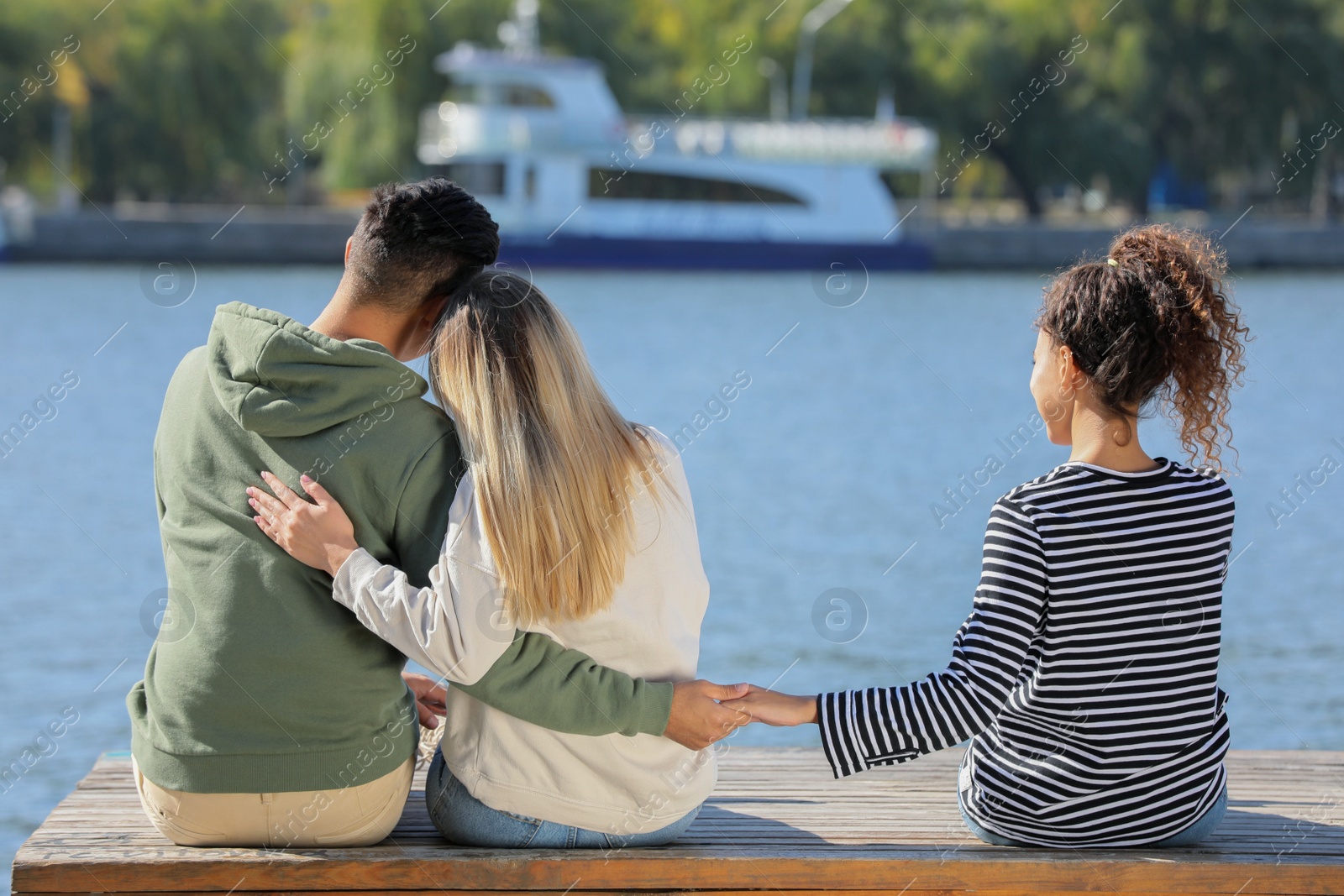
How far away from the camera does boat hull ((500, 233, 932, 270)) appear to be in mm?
28406

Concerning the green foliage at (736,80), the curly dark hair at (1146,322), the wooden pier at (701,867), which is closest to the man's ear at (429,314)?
the wooden pier at (701,867)

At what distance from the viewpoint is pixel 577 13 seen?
112ft

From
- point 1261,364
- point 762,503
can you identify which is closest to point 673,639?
point 762,503

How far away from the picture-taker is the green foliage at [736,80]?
29828 mm

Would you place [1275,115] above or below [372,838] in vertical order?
above

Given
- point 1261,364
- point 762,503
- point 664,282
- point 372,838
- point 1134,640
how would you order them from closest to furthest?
point 1134,640 < point 372,838 < point 762,503 < point 1261,364 < point 664,282

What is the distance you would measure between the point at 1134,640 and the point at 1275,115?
1288 inches

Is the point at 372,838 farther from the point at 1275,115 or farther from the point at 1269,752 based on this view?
the point at 1275,115

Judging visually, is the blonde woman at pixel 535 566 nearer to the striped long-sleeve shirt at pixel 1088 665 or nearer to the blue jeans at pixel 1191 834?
the striped long-sleeve shirt at pixel 1088 665

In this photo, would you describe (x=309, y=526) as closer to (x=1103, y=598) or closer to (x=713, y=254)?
(x=1103, y=598)

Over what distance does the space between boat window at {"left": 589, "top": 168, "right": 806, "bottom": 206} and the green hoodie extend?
27.9 meters

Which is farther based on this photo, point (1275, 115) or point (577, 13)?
point (577, 13)

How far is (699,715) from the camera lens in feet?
7.09

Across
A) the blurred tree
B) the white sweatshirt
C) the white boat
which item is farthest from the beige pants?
the blurred tree
